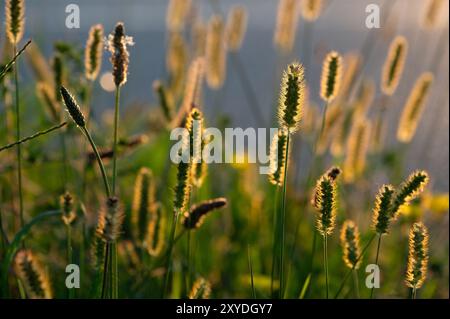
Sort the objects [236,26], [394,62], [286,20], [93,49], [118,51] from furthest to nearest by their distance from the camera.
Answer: [236,26]
[286,20]
[394,62]
[93,49]
[118,51]

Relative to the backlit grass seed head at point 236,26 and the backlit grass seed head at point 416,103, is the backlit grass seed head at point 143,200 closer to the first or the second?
the backlit grass seed head at point 416,103

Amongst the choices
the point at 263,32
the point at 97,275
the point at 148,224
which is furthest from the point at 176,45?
the point at 263,32

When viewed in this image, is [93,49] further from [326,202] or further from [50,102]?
[326,202]

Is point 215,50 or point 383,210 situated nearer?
point 383,210

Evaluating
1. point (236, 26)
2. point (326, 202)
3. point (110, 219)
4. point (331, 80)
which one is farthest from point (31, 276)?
point (236, 26)

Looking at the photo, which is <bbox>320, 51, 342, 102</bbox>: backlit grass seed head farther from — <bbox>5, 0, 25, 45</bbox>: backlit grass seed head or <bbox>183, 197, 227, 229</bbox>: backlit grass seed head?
<bbox>5, 0, 25, 45</bbox>: backlit grass seed head

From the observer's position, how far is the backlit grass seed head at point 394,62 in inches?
96.9

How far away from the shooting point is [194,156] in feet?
5.51

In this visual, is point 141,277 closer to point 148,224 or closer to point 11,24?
point 148,224

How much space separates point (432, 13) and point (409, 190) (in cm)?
184

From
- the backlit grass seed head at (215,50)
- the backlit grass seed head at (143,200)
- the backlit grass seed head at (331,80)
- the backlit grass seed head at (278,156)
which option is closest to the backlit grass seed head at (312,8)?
the backlit grass seed head at (215,50)

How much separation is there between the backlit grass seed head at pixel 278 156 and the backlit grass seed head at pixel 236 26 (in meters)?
1.53

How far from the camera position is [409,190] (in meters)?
1.66
